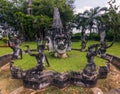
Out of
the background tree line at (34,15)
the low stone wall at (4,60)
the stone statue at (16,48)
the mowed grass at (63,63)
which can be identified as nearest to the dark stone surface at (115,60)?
the mowed grass at (63,63)

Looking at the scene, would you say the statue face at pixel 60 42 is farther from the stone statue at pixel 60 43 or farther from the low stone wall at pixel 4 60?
the low stone wall at pixel 4 60

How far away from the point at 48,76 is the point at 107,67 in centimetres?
501

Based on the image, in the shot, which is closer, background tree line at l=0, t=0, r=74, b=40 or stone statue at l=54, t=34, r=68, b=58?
stone statue at l=54, t=34, r=68, b=58

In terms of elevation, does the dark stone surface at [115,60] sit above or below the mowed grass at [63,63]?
below

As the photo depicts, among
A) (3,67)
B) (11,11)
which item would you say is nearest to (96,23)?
(11,11)

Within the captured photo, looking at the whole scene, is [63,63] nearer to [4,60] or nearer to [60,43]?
[60,43]

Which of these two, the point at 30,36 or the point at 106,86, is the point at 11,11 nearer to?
the point at 30,36

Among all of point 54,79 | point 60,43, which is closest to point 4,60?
point 60,43

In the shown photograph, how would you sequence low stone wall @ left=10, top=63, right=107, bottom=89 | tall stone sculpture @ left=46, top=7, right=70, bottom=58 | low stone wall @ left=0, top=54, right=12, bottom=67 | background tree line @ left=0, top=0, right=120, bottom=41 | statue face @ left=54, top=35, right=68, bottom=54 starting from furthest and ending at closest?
background tree line @ left=0, top=0, right=120, bottom=41 → low stone wall @ left=0, top=54, right=12, bottom=67 → tall stone sculpture @ left=46, top=7, right=70, bottom=58 → statue face @ left=54, top=35, right=68, bottom=54 → low stone wall @ left=10, top=63, right=107, bottom=89

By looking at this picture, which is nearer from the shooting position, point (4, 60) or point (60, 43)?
point (60, 43)

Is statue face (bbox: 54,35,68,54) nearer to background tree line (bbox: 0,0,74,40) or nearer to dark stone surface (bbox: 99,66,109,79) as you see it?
dark stone surface (bbox: 99,66,109,79)

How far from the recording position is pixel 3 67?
66.9ft

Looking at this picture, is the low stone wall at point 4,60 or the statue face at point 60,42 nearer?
the statue face at point 60,42

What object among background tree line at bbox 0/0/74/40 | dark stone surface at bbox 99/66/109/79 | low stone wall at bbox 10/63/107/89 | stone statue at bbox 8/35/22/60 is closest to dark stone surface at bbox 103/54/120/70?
dark stone surface at bbox 99/66/109/79
